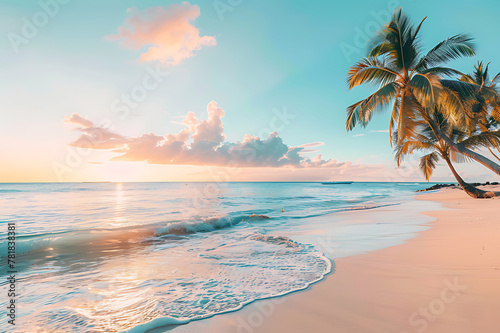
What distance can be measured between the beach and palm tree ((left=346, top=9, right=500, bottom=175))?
6278 mm

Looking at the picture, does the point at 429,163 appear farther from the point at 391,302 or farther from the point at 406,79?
the point at 391,302

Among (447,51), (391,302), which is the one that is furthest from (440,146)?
(391,302)

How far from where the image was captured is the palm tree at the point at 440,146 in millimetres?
14938

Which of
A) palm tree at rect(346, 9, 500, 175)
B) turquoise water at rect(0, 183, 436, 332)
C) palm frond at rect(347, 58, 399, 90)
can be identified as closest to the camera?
turquoise water at rect(0, 183, 436, 332)

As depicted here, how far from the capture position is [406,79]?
10047 millimetres

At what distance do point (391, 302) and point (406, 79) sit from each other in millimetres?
10660

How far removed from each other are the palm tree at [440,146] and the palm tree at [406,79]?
4.69 meters

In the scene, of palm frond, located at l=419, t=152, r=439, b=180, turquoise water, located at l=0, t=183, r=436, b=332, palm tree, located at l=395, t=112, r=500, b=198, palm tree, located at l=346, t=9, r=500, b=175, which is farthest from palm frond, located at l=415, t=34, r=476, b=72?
palm frond, located at l=419, t=152, r=439, b=180

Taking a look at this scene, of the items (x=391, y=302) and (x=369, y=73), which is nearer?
(x=391, y=302)

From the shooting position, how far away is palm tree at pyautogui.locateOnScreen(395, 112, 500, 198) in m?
14.9

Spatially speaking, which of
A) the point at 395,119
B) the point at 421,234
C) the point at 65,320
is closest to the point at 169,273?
the point at 65,320

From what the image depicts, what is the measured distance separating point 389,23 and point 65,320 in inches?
583

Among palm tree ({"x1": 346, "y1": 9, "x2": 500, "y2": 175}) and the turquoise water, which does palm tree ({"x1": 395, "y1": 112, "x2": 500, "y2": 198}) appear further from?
the turquoise water

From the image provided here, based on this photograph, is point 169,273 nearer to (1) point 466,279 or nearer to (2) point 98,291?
(2) point 98,291
